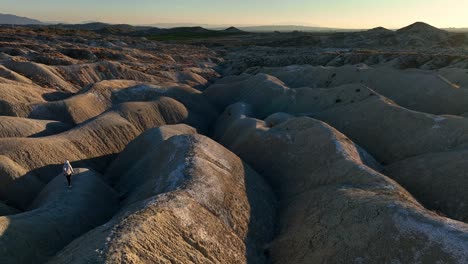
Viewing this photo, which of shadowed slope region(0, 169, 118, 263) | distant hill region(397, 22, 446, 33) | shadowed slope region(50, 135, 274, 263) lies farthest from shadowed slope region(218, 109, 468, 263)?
distant hill region(397, 22, 446, 33)

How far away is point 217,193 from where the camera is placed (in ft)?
73.3

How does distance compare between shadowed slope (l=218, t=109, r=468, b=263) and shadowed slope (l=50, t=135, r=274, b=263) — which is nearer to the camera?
shadowed slope (l=50, t=135, r=274, b=263)

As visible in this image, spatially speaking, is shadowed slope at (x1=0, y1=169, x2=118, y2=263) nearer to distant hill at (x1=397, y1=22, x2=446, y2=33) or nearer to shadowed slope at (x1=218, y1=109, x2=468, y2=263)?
shadowed slope at (x1=218, y1=109, x2=468, y2=263)

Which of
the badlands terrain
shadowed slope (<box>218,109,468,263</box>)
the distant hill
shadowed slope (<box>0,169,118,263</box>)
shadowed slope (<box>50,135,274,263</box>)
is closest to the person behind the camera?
shadowed slope (<box>50,135,274,263</box>)

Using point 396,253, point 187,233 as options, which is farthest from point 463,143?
point 187,233

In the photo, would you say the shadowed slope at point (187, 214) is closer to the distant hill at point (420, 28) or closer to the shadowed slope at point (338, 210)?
the shadowed slope at point (338, 210)

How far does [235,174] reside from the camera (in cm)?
2670

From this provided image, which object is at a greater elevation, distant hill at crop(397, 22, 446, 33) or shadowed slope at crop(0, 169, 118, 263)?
distant hill at crop(397, 22, 446, 33)

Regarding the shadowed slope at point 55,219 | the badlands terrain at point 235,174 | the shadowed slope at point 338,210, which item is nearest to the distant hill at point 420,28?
the badlands terrain at point 235,174

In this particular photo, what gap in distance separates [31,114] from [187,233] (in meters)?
30.2

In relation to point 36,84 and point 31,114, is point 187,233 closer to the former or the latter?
point 31,114

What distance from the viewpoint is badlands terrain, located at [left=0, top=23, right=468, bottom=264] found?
56.7 feet

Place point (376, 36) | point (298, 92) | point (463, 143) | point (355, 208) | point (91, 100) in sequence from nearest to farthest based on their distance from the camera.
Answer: point (355, 208) < point (463, 143) < point (91, 100) < point (298, 92) < point (376, 36)

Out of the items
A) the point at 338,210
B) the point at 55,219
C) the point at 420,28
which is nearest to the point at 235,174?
the point at 338,210
